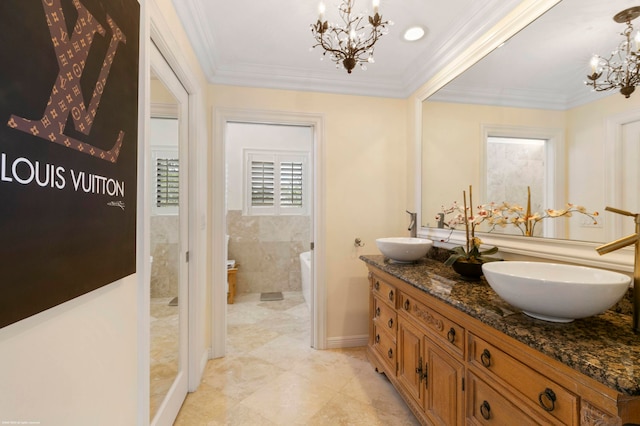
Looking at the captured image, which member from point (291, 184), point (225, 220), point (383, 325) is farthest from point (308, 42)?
point (291, 184)

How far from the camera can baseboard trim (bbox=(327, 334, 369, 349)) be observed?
2633 millimetres

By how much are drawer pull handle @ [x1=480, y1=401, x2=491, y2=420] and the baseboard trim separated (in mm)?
1633

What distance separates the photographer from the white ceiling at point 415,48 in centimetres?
132

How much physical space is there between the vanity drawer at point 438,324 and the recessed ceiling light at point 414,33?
1.88 m

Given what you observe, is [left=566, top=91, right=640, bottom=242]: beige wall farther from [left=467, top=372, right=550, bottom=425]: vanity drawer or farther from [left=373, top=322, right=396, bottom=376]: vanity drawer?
[left=373, top=322, right=396, bottom=376]: vanity drawer

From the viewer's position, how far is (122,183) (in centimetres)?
95

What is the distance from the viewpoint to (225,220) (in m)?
2.47

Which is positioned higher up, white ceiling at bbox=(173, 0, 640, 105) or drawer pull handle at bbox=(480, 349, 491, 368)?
white ceiling at bbox=(173, 0, 640, 105)

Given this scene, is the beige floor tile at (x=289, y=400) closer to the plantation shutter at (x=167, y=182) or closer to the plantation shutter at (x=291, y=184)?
the plantation shutter at (x=167, y=182)

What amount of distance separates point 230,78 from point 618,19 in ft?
8.19

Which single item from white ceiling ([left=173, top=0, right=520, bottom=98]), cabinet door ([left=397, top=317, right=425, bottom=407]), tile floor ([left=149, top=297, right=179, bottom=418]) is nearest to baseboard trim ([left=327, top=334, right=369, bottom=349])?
cabinet door ([left=397, top=317, right=425, bottom=407])

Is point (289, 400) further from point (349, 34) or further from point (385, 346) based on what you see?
point (349, 34)

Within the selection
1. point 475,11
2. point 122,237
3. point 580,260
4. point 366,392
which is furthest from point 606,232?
point 122,237

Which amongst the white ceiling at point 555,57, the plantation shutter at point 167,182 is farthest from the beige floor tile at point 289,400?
the white ceiling at point 555,57
